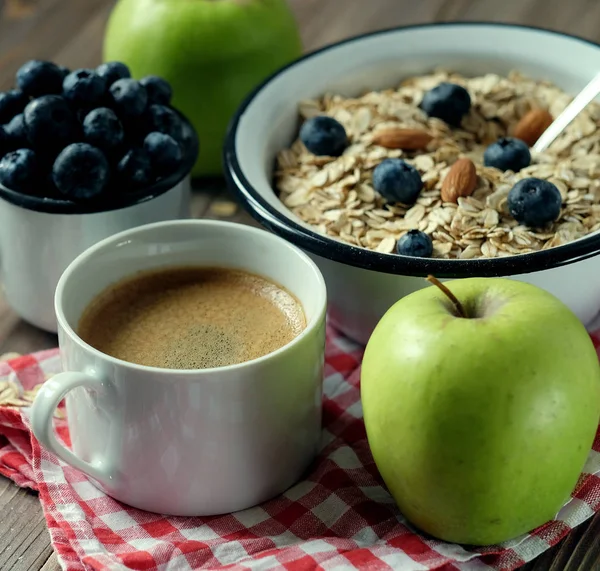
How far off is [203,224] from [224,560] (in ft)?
1.03

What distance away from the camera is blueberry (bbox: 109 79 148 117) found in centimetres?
105

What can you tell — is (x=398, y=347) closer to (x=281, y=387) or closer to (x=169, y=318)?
(x=281, y=387)

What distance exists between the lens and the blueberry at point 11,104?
3.47ft

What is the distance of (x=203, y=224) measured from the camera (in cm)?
96

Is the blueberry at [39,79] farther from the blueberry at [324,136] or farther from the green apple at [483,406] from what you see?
the green apple at [483,406]

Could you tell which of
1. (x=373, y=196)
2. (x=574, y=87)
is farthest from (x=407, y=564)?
(x=574, y=87)

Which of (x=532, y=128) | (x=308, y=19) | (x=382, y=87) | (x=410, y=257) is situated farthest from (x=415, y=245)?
(x=308, y=19)

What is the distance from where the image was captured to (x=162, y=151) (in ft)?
3.40

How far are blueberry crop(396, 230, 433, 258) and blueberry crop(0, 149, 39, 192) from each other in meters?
0.37

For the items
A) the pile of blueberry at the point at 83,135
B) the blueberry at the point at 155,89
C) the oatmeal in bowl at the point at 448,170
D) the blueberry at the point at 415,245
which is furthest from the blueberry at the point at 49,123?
the blueberry at the point at 415,245

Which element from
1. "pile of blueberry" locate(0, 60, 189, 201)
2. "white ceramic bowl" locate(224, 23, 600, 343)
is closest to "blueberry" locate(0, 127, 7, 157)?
"pile of blueberry" locate(0, 60, 189, 201)

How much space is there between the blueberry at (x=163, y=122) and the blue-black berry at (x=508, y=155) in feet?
1.10

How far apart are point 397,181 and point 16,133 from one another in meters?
0.39

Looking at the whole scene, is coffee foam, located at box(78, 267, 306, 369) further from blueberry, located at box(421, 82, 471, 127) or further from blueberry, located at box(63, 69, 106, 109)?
blueberry, located at box(421, 82, 471, 127)
